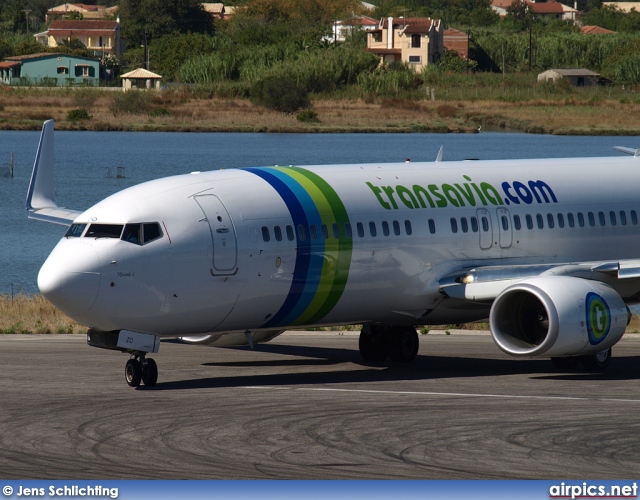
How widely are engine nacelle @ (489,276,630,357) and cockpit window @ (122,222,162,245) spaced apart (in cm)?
710

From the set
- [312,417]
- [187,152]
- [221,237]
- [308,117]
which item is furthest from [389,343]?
[308,117]

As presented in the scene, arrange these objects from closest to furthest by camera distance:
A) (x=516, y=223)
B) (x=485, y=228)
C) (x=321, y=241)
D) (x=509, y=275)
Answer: (x=321, y=241) < (x=509, y=275) < (x=485, y=228) < (x=516, y=223)

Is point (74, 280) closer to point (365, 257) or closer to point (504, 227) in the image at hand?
point (365, 257)

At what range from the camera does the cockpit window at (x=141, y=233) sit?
78.0 feet

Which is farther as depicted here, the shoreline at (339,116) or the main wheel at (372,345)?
the shoreline at (339,116)

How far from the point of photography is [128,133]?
Result: 133625 millimetres

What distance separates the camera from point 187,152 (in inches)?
4350

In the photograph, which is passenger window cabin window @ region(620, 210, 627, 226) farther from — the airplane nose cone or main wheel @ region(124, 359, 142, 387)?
the airplane nose cone

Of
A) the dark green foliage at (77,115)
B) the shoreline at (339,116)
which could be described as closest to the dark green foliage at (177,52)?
the shoreline at (339,116)

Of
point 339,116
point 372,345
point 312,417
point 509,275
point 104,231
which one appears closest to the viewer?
point 312,417

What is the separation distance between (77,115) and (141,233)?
112533mm

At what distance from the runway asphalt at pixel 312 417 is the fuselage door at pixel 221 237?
7.74 ft

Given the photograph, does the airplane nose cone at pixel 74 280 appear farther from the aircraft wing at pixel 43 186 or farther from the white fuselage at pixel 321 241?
the aircraft wing at pixel 43 186

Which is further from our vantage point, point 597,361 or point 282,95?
point 282,95
